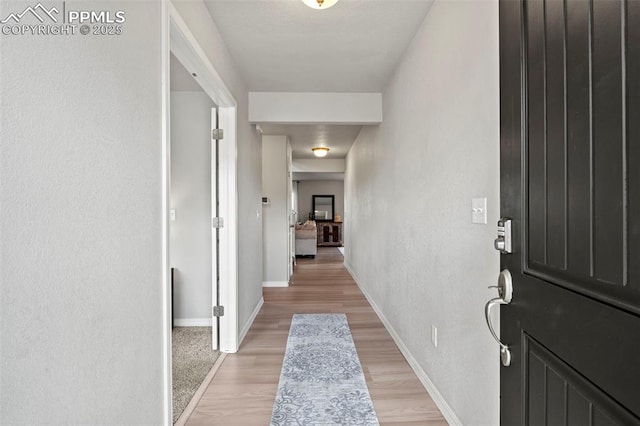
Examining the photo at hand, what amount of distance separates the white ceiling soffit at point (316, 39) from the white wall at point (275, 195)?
7.01ft

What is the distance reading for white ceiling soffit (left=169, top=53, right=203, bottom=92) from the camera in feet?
10.1

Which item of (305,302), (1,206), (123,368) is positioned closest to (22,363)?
(1,206)

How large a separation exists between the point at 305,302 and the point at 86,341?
3.77 m

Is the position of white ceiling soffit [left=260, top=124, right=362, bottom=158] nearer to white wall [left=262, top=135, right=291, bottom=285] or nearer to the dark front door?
white wall [left=262, top=135, right=291, bottom=285]

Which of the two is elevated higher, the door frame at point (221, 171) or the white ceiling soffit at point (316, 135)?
the white ceiling soffit at point (316, 135)

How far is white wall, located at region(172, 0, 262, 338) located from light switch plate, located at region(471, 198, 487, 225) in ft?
5.66

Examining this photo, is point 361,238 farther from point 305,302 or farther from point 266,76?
point 266,76

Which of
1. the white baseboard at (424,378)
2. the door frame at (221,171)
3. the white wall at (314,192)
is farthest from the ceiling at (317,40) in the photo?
the white wall at (314,192)

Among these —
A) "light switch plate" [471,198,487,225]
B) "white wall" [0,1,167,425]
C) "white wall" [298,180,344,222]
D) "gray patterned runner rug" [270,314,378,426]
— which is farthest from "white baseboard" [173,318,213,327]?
"white wall" [298,180,344,222]

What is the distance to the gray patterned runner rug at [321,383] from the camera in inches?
80.2

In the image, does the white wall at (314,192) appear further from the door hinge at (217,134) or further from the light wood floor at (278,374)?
the door hinge at (217,134)

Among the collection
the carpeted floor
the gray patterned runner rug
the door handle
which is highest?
the door handle

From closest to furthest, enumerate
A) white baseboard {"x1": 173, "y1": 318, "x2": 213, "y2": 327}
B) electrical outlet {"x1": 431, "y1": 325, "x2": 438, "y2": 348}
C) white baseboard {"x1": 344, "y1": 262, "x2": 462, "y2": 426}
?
white baseboard {"x1": 344, "y1": 262, "x2": 462, "y2": 426} → electrical outlet {"x1": 431, "y1": 325, "x2": 438, "y2": 348} → white baseboard {"x1": 173, "y1": 318, "x2": 213, "y2": 327}

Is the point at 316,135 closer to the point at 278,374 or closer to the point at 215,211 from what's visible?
the point at 215,211
